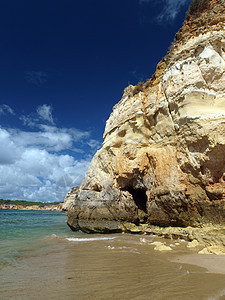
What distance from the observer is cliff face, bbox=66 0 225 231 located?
895cm

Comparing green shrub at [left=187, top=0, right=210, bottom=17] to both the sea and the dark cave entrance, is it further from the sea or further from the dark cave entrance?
the sea

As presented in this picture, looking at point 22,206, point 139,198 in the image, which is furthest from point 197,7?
point 22,206

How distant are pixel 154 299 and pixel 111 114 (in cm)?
1614

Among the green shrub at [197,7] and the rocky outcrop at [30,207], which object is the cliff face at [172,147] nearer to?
the green shrub at [197,7]

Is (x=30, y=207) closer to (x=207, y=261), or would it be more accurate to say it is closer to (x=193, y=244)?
(x=193, y=244)

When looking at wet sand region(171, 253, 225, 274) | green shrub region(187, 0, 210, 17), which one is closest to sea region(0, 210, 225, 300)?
wet sand region(171, 253, 225, 274)

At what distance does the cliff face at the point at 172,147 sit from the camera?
8953 millimetres

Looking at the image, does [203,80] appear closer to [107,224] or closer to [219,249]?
[219,249]

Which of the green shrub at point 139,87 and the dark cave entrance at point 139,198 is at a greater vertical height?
the green shrub at point 139,87

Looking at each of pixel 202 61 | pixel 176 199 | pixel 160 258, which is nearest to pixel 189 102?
pixel 202 61

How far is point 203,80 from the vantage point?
1019 centimetres

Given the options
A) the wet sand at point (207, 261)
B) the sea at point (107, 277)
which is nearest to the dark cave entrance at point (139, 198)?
the sea at point (107, 277)

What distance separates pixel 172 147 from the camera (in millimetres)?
10930

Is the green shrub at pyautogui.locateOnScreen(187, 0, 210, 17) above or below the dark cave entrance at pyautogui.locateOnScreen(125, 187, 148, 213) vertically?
above
